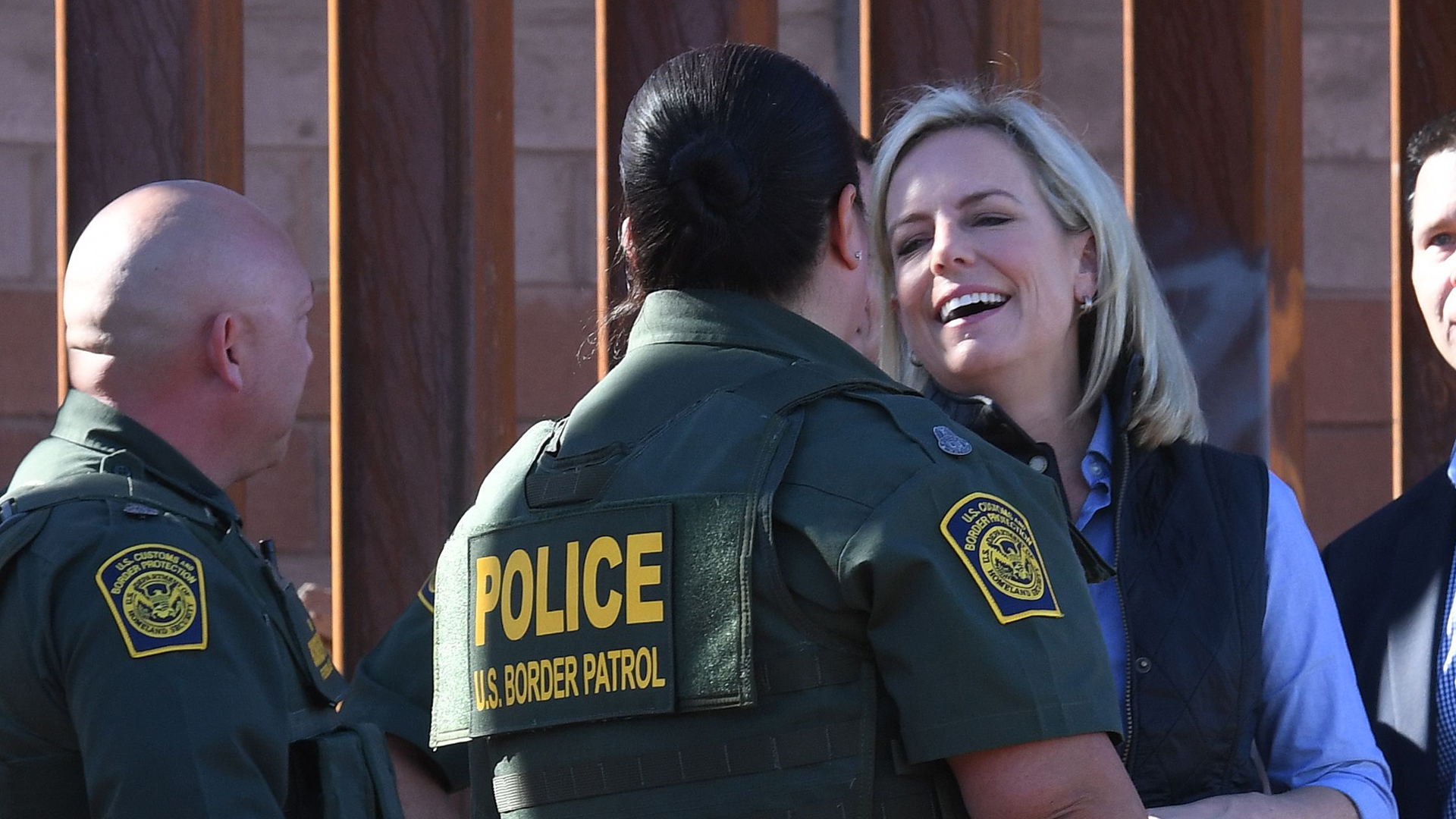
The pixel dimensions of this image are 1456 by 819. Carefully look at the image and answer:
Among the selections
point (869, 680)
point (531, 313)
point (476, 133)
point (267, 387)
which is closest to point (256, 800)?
point (267, 387)

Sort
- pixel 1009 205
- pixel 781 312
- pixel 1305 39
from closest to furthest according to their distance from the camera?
pixel 781 312 → pixel 1009 205 → pixel 1305 39

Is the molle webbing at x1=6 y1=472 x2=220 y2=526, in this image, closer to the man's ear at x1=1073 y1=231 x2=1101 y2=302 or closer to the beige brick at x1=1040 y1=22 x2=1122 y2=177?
the man's ear at x1=1073 y1=231 x2=1101 y2=302

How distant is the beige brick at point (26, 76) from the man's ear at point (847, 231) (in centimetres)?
328

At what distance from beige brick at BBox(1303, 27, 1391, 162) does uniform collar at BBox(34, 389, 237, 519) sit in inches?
151

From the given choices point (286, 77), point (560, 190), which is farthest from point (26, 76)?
point (560, 190)

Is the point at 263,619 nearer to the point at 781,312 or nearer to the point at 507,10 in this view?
the point at 781,312

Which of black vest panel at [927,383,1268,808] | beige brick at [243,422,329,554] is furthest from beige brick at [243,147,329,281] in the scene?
black vest panel at [927,383,1268,808]

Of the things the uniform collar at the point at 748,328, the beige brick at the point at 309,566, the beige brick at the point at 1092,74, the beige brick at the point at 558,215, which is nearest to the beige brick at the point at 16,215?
the beige brick at the point at 309,566

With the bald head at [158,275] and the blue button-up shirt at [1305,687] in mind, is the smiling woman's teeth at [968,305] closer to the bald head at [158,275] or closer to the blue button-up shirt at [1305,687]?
the blue button-up shirt at [1305,687]

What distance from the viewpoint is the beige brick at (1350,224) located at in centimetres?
482

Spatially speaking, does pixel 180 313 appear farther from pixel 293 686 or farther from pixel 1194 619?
pixel 1194 619

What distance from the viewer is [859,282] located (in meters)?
1.53

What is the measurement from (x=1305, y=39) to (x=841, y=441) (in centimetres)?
395

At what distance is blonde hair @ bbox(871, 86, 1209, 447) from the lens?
6.86 feet
